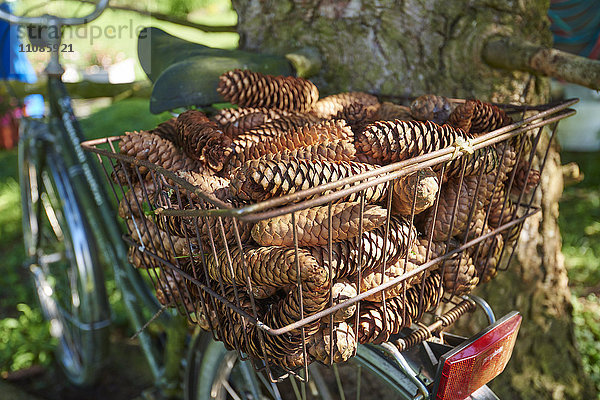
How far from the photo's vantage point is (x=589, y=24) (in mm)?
2363

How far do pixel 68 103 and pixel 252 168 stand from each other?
5.73ft

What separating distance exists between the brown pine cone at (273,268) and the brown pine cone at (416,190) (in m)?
0.22

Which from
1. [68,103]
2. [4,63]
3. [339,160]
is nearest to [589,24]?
[339,160]

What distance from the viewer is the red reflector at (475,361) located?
105 cm

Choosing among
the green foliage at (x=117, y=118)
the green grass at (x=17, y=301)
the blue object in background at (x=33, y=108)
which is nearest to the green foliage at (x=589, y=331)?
the green grass at (x=17, y=301)

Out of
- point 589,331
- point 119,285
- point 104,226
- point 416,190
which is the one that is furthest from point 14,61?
point 589,331

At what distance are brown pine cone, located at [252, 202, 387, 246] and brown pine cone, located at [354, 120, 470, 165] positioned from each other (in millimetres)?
148

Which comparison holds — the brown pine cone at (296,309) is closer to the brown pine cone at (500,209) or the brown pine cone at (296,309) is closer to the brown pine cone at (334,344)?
the brown pine cone at (334,344)

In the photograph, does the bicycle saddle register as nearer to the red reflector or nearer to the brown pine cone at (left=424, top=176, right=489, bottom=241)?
the brown pine cone at (left=424, top=176, right=489, bottom=241)

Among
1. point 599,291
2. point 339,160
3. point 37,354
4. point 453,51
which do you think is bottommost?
point 37,354

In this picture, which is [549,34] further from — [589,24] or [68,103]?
[68,103]

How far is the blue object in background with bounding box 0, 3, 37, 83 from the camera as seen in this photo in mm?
3938

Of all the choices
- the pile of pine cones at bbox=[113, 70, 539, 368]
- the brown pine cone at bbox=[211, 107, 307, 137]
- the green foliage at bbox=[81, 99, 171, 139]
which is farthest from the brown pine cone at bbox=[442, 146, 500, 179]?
the green foliage at bbox=[81, 99, 171, 139]

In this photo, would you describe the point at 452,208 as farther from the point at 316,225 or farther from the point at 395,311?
the point at 316,225
